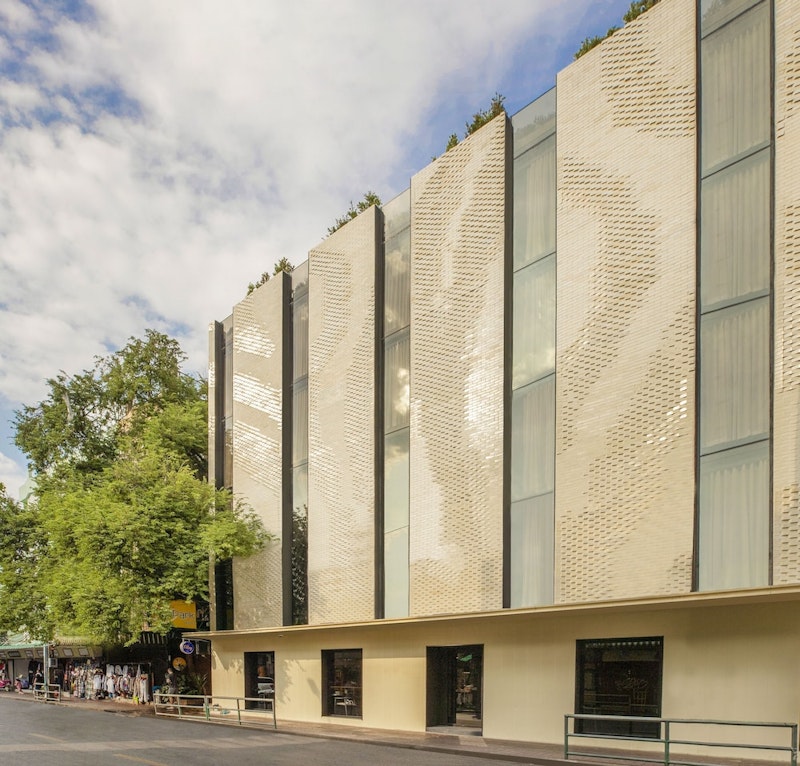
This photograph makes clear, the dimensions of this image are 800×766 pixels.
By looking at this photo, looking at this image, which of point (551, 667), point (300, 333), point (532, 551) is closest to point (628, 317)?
point (532, 551)

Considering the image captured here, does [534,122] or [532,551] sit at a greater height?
[534,122]

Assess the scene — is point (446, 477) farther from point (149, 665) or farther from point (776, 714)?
point (149, 665)

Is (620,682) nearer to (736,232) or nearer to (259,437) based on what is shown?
(736,232)

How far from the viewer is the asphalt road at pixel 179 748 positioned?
15594 mm

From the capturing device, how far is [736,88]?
1549cm

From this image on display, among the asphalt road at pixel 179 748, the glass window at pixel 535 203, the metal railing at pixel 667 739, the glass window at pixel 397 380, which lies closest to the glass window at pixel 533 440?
the glass window at pixel 535 203

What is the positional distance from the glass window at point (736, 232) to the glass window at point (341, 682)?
14.8m

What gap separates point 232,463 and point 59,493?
8.63 metres

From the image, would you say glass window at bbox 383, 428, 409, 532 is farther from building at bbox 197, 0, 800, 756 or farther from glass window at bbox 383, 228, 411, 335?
glass window at bbox 383, 228, 411, 335

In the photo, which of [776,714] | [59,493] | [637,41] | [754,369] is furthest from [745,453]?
[59,493]

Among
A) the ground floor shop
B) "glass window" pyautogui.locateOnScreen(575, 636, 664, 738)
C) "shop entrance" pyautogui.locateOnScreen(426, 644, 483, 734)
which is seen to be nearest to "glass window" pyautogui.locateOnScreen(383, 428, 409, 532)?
the ground floor shop

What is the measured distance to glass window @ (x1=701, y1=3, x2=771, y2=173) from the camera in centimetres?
1509

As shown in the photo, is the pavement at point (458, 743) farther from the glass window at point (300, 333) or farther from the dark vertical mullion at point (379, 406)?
the glass window at point (300, 333)

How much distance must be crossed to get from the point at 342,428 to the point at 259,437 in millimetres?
5507
